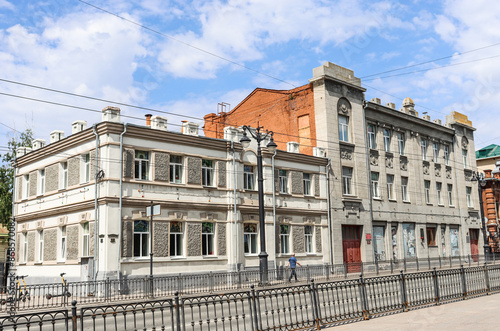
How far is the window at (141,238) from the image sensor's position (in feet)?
79.8

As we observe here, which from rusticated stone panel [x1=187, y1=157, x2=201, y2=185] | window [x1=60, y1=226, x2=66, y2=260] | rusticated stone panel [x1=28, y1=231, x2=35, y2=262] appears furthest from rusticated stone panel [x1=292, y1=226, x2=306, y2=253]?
rusticated stone panel [x1=28, y1=231, x2=35, y2=262]

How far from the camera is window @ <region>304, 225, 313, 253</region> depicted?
106ft

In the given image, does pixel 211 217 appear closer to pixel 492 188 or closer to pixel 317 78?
pixel 317 78

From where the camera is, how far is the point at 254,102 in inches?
1614

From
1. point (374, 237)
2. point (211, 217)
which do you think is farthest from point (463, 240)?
point (211, 217)

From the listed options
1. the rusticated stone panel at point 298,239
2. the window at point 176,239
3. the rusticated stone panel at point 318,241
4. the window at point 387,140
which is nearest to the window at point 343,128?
the window at point 387,140

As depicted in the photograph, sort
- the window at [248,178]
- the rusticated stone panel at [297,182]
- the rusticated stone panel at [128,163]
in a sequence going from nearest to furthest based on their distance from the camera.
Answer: the rusticated stone panel at [128,163], the window at [248,178], the rusticated stone panel at [297,182]

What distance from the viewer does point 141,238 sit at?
2447 centimetres

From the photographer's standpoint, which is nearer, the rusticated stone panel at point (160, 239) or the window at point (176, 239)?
the rusticated stone panel at point (160, 239)

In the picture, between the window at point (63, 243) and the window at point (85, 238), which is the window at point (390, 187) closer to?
the window at point (85, 238)

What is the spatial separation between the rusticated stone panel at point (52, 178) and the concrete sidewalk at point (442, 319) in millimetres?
20998

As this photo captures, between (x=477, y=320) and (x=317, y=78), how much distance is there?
25957 millimetres

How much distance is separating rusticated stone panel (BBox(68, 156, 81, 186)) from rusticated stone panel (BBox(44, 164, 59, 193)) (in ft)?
4.80

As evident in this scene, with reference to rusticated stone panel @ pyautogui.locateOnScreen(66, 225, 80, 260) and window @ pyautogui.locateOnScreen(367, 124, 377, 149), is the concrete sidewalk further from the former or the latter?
window @ pyautogui.locateOnScreen(367, 124, 377, 149)
